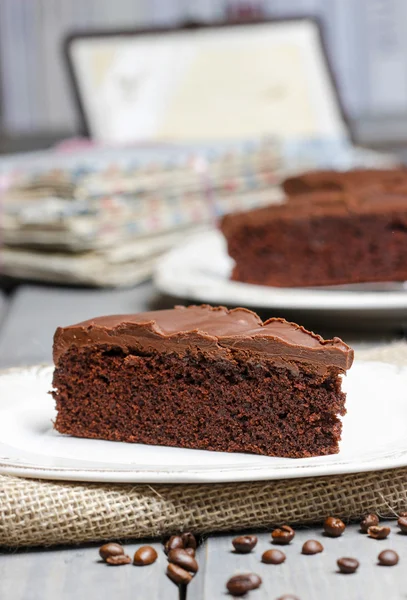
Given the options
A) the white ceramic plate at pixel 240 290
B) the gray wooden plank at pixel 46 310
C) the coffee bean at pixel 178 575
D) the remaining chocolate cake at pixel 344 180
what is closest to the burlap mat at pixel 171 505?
the coffee bean at pixel 178 575

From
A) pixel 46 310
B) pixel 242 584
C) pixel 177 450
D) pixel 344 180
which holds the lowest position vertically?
pixel 46 310

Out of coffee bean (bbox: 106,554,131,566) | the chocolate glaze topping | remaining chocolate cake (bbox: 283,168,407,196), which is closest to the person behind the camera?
coffee bean (bbox: 106,554,131,566)

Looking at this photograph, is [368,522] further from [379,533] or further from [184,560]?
[184,560]

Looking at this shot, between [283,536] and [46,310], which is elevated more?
[283,536]

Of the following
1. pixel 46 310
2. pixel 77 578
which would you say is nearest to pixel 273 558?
pixel 77 578

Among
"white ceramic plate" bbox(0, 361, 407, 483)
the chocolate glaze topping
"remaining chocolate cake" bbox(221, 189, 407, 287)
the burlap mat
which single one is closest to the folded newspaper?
"remaining chocolate cake" bbox(221, 189, 407, 287)

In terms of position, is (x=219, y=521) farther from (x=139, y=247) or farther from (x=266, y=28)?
(x=266, y=28)

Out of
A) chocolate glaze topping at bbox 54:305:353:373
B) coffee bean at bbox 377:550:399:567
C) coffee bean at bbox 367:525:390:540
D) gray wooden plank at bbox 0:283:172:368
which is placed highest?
chocolate glaze topping at bbox 54:305:353:373

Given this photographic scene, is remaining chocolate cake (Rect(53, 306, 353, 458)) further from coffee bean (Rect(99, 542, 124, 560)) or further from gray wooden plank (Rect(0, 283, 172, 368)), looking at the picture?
gray wooden plank (Rect(0, 283, 172, 368))
